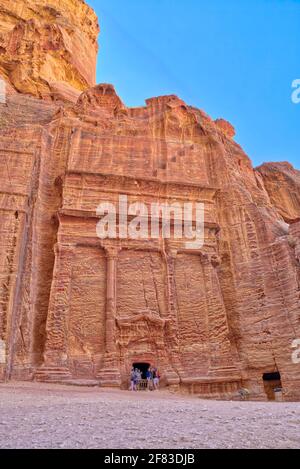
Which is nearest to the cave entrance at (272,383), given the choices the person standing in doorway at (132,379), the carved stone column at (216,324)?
the carved stone column at (216,324)

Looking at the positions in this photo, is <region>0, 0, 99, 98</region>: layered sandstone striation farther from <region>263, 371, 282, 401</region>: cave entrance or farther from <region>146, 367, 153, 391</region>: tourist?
<region>263, 371, 282, 401</region>: cave entrance

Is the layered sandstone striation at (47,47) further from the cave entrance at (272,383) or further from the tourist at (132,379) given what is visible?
the cave entrance at (272,383)

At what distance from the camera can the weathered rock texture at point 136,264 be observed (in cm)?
1443

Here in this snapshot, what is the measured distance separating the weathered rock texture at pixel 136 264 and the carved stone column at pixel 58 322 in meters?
0.04

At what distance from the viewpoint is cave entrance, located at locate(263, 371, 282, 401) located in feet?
50.3

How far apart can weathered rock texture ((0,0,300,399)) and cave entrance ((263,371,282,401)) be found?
1.73 ft

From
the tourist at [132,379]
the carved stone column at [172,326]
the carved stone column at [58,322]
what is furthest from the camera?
the carved stone column at [172,326]

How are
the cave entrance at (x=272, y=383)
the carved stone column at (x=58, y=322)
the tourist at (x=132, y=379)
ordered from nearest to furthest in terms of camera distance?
the carved stone column at (x=58, y=322) < the tourist at (x=132, y=379) < the cave entrance at (x=272, y=383)

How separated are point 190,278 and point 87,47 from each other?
33.2 m

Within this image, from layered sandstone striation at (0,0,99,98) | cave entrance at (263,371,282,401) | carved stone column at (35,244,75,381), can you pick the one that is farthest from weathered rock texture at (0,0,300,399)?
layered sandstone striation at (0,0,99,98)

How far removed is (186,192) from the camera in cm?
1886

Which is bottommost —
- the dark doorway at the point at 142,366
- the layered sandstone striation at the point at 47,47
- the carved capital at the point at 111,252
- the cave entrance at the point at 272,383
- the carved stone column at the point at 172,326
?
the cave entrance at the point at 272,383

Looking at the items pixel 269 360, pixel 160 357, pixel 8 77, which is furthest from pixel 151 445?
pixel 8 77

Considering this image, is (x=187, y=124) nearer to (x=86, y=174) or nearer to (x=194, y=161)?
(x=194, y=161)
